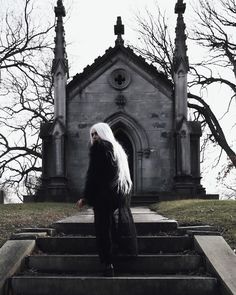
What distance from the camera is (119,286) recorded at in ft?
18.9

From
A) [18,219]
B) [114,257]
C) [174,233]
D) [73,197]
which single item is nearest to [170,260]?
[114,257]

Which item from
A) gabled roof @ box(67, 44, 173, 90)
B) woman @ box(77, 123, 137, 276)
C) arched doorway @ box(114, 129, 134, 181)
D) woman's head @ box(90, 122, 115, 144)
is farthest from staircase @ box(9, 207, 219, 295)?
gabled roof @ box(67, 44, 173, 90)

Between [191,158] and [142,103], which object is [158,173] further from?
[142,103]

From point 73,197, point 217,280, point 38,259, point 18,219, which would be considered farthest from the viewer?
point 73,197

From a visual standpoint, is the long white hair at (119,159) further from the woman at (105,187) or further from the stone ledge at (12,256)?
the stone ledge at (12,256)

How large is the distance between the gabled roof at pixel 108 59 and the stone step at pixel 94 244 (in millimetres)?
14014

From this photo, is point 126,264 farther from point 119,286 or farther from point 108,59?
point 108,59

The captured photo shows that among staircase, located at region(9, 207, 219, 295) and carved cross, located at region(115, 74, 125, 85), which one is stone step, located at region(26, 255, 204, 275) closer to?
staircase, located at region(9, 207, 219, 295)

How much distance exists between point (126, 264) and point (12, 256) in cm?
145

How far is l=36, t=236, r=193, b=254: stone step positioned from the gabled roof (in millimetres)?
14014

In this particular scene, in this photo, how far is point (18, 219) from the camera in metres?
10.2

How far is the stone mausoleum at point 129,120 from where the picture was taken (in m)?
19.9

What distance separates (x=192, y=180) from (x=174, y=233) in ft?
40.7

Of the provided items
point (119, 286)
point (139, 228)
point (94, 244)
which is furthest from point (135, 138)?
point (119, 286)
